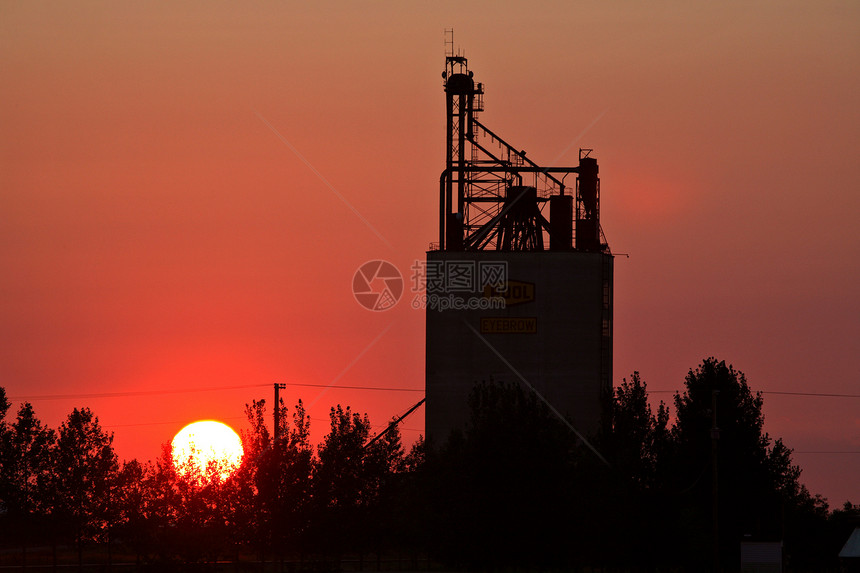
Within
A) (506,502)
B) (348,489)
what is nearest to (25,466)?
(348,489)

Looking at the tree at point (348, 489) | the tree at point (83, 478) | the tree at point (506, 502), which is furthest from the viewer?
the tree at point (83, 478)

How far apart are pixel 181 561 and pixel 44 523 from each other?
851 inches

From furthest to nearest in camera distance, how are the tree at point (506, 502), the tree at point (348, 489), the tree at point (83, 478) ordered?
1. the tree at point (83, 478)
2. the tree at point (348, 489)
3. the tree at point (506, 502)

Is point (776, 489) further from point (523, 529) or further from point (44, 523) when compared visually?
point (44, 523)

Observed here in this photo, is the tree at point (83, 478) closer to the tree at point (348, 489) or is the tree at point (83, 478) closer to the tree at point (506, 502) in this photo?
the tree at point (348, 489)

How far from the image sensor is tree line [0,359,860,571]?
42719 mm

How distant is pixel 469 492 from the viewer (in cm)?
4241

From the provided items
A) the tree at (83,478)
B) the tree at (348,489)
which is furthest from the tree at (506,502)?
the tree at (83,478)

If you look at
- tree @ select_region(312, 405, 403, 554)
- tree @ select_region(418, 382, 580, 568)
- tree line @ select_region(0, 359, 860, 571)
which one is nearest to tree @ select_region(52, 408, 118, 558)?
tree line @ select_region(0, 359, 860, 571)

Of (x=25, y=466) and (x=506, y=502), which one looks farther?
(x=25, y=466)

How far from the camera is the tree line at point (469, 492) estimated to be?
42719 mm

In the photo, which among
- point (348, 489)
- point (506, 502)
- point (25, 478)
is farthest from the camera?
point (25, 478)

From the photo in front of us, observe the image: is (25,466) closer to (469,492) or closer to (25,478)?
(25,478)

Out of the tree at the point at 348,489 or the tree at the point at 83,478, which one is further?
the tree at the point at 83,478
